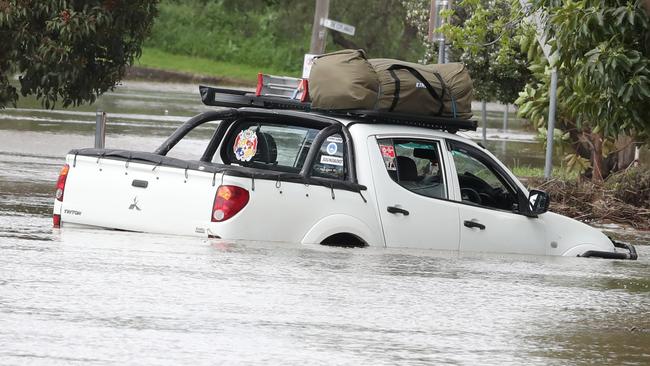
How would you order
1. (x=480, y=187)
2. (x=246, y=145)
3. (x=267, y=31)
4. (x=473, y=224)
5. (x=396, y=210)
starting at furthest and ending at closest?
1. (x=267, y=31)
2. (x=246, y=145)
3. (x=480, y=187)
4. (x=473, y=224)
5. (x=396, y=210)

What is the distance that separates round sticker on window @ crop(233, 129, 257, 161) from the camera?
11641mm

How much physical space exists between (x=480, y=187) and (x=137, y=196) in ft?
9.45

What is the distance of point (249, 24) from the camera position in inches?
2586

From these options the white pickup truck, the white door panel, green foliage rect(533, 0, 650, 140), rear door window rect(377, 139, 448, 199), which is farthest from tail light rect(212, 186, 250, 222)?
green foliage rect(533, 0, 650, 140)

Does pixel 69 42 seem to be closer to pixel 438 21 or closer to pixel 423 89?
pixel 438 21

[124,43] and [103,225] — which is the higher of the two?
[124,43]

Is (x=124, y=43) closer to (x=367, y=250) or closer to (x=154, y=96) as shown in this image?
(x=367, y=250)

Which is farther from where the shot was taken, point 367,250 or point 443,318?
point 367,250

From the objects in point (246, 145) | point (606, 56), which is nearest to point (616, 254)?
point (606, 56)

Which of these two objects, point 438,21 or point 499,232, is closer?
point 499,232

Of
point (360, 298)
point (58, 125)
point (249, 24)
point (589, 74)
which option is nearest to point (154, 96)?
point (58, 125)

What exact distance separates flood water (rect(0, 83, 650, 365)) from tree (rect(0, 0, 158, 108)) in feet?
16.2

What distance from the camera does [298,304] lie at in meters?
8.50

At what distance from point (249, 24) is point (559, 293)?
56.8 m
